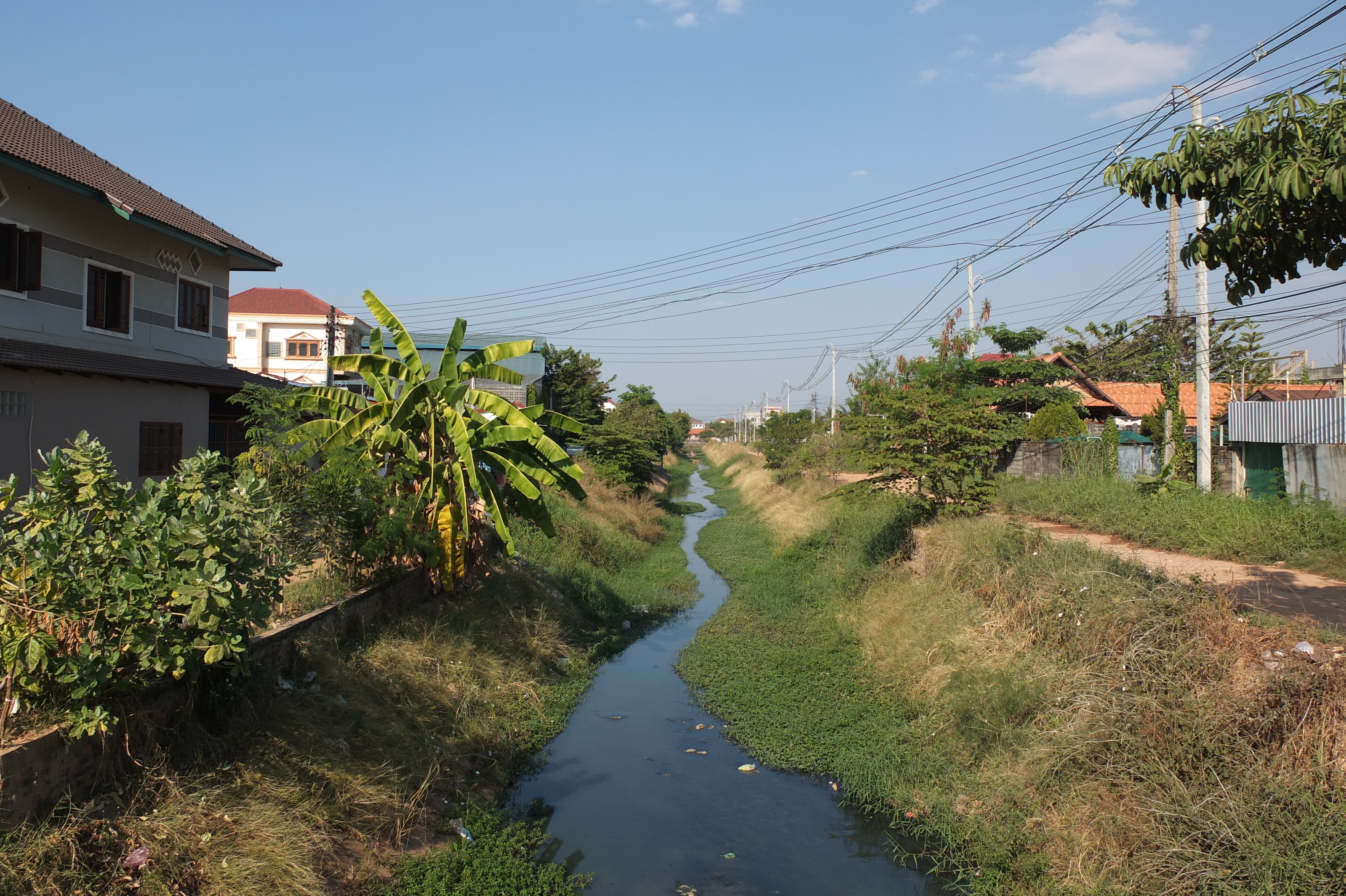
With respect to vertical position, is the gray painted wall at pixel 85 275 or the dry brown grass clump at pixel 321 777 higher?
the gray painted wall at pixel 85 275

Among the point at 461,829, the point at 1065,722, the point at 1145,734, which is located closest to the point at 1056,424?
the point at 1065,722

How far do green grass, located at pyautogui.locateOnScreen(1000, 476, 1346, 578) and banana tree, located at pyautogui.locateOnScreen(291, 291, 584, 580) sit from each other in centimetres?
953

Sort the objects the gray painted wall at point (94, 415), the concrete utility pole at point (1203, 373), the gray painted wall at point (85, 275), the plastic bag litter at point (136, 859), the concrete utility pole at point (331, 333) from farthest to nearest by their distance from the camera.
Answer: the concrete utility pole at point (331, 333) < the concrete utility pole at point (1203, 373) < the gray painted wall at point (85, 275) < the gray painted wall at point (94, 415) < the plastic bag litter at point (136, 859)

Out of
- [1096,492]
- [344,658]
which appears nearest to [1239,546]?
[1096,492]

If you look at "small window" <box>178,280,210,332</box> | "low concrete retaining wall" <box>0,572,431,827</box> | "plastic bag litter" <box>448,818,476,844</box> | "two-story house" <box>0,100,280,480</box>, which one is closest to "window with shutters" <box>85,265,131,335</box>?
"two-story house" <box>0,100,280,480</box>

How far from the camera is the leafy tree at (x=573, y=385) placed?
38.2 meters

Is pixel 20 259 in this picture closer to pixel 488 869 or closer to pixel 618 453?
pixel 488 869

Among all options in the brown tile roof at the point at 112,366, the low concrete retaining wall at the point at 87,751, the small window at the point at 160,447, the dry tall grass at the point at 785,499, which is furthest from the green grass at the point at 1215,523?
the small window at the point at 160,447

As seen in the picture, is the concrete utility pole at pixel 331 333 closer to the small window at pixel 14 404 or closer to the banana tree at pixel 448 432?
the small window at pixel 14 404

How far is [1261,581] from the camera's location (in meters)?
10.1

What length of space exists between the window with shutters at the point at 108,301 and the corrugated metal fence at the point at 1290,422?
63.6 feet

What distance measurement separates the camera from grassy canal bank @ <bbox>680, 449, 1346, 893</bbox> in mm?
5336

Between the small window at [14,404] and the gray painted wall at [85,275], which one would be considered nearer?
the small window at [14,404]

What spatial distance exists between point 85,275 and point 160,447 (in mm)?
2796
